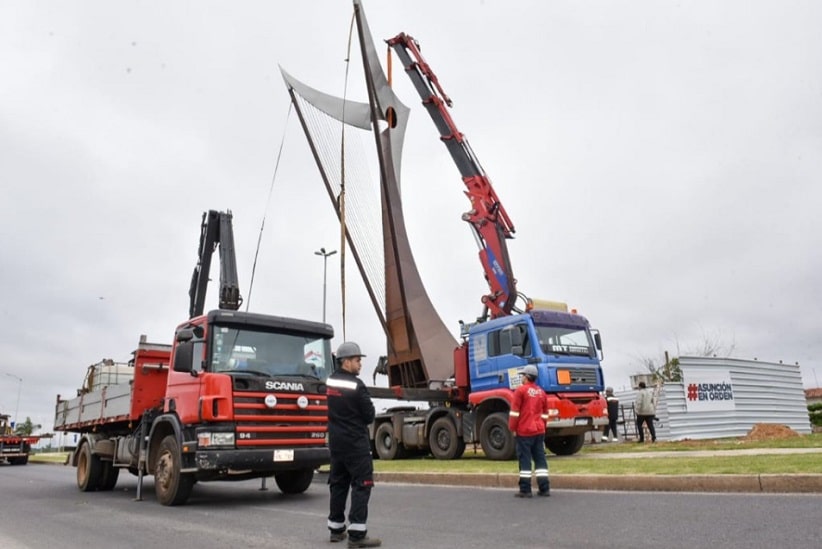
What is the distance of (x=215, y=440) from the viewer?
26.3 ft

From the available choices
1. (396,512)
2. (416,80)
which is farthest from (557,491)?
(416,80)

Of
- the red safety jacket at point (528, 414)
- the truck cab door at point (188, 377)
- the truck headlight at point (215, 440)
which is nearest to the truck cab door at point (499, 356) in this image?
the red safety jacket at point (528, 414)

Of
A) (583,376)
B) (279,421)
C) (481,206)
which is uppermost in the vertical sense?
(481,206)

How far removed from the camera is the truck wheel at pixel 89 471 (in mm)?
11922

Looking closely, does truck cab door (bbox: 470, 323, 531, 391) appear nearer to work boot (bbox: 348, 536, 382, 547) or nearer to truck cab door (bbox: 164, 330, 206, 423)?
truck cab door (bbox: 164, 330, 206, 423)

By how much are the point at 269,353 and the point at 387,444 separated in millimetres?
8986

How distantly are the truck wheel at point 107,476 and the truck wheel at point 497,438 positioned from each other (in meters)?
7.09

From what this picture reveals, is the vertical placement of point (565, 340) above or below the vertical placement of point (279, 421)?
above

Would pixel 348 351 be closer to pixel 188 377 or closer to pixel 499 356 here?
pixel 188 377

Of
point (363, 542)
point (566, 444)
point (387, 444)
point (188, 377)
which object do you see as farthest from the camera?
point (387, 444)

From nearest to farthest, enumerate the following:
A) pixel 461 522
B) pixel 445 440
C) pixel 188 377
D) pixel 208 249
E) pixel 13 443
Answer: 1. pixel 461 522
2. pixel 188 377
3. pixel 208 249
4. pixel 445 440
5. pixel 13 443

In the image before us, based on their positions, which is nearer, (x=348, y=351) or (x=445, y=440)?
(x=348, y=351)

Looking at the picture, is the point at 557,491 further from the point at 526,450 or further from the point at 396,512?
the point at 396,512

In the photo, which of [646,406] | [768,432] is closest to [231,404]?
[646,406]
